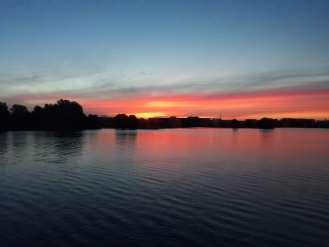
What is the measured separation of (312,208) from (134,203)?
1393 centimetres

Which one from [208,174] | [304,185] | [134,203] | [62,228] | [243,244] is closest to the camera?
[243,244]

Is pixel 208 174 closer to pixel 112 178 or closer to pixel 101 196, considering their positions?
pixel 112 178

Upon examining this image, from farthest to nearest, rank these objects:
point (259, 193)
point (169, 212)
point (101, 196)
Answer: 1. point (259, 193)
2. point (101, 196)
3. point (169, 212)

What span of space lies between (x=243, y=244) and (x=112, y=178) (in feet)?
78.7

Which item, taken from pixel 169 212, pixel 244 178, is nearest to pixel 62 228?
pixel 169 212

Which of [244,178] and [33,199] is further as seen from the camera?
[244,178]

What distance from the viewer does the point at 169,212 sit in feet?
86.3

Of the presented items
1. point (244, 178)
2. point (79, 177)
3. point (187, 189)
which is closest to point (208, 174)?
point (244, 178)

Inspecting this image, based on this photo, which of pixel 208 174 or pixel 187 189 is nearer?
pixel 187 189

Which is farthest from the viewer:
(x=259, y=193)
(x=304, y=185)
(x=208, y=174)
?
(x=208, y=174)

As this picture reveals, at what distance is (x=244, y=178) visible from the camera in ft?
138

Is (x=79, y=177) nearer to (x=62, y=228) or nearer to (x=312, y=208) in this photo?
(x=62, y=228)

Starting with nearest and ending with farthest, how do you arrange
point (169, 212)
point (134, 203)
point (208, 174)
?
point (169, 212) < point (134, 203) < point (208, 174)

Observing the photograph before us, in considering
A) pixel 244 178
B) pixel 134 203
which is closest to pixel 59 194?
pixel 134 203
